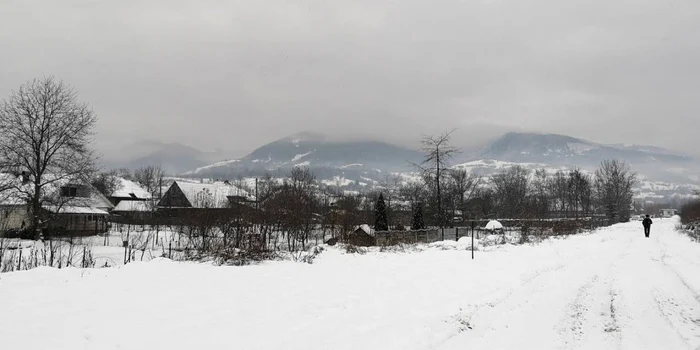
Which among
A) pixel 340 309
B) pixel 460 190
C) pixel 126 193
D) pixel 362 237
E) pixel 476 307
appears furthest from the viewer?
pixel 126 193

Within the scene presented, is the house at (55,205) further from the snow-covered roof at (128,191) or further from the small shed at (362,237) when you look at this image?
the snow-covered roof at (128,191)

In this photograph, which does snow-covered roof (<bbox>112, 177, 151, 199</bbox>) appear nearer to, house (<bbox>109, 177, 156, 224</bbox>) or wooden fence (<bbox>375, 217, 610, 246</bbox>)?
house (<bbox>109, 177, 156, 224</bbox>)

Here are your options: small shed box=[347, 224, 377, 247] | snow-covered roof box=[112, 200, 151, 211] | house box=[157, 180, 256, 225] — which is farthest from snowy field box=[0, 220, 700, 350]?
snow-covered roof box=[112, 200, 151, 211]

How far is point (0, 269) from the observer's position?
12828 mm

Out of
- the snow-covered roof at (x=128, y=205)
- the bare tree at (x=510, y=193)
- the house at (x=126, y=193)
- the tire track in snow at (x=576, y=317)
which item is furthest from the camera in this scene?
the house at (x=126, y=193)

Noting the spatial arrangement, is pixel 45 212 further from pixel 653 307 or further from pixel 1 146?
pixel 653 307

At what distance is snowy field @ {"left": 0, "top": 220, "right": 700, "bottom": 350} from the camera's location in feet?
21.3

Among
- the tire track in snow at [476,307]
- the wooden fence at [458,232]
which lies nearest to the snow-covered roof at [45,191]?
the wooden fence at [458,232]

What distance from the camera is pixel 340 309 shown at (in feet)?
28.2

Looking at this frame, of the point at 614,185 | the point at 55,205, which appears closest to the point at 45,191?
the point at 55,205

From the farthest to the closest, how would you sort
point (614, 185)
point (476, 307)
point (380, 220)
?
point (614, 185) < point (380, 220) < point (476, 307)

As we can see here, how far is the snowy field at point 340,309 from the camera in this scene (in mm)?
6482

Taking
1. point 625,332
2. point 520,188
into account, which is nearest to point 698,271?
point 625,332

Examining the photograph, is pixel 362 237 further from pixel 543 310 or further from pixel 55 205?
pixel 55 205
